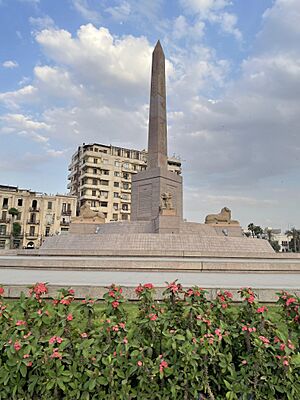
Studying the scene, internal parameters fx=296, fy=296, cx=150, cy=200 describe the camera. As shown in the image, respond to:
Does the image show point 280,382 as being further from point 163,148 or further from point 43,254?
point 163,148

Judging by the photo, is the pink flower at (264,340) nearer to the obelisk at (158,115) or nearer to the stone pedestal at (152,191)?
the stone pedestal at (152,191)

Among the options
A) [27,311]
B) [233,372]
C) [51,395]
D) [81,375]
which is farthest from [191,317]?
[27,311]

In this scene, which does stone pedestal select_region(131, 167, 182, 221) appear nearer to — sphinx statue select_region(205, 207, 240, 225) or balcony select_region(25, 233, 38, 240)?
sphinx statue select_region(205, 207, 240, 225)

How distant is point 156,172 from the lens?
66.3 feet

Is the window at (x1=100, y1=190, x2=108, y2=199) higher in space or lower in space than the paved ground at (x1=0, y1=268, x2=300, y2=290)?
higher

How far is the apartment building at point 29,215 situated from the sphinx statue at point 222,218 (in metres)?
36.4

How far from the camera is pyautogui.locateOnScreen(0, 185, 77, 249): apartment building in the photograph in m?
52.4

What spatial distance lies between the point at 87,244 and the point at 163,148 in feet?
30.6

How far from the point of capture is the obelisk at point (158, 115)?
21.3m

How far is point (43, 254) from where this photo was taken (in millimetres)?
15367

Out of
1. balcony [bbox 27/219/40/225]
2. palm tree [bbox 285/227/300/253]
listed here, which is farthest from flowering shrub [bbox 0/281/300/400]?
palm tree [bbox 285/227/300/253]

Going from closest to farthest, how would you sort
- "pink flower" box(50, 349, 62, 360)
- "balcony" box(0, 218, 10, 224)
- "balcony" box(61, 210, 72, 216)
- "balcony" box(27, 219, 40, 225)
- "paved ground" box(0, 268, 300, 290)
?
"pink flower" box(50, 349, 62, 360) < "paved ground" box(0, 268, 300, 290) < "balcony" box(0, 218, 10, 224) < "balcony" box(27, 219, 40, 225) < "balcony" box(61, 210, 72, 216)

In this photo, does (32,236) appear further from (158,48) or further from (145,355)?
(145,355)

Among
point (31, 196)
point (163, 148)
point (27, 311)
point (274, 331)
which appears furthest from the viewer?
point (31, 196)
